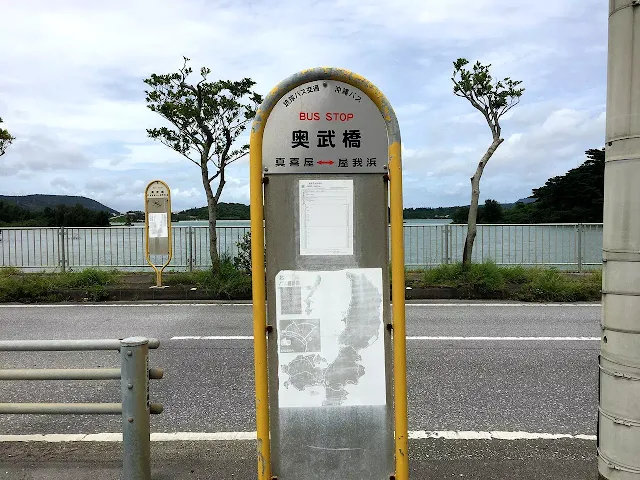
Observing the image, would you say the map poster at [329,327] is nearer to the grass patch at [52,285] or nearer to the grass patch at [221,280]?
the grass patch at [221,280]

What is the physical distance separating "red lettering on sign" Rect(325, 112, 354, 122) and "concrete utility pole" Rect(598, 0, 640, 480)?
3.50ft

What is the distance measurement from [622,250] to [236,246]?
10308mm

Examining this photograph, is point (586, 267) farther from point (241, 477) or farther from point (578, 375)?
point (241, 477)

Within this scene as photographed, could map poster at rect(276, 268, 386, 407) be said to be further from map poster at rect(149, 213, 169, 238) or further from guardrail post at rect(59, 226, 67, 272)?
guardrail post at rect(59, 226, 67, 272)

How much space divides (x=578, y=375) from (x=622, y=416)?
11.8 ft

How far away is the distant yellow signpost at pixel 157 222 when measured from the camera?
1091cm

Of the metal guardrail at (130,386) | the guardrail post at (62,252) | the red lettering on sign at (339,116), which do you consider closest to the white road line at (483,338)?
the metal guardrail at (130,386)

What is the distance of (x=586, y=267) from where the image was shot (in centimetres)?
1220

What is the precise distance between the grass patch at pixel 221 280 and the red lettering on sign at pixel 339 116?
26.3 ft

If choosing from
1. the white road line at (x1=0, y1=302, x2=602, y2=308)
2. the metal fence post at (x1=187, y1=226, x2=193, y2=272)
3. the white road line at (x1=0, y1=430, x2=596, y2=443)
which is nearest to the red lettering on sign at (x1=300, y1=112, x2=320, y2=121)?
the white road line at (x1=0, y1=430, x2=596, y2=443)

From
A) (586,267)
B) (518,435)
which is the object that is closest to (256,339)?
(518,435)

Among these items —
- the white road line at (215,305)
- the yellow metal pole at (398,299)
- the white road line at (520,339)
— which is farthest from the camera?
the white road line at (215,305)

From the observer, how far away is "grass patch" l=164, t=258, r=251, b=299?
402 inches

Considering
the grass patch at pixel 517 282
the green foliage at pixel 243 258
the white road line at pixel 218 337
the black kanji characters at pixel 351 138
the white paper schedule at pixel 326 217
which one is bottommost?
the white road line at pixel 218 337
